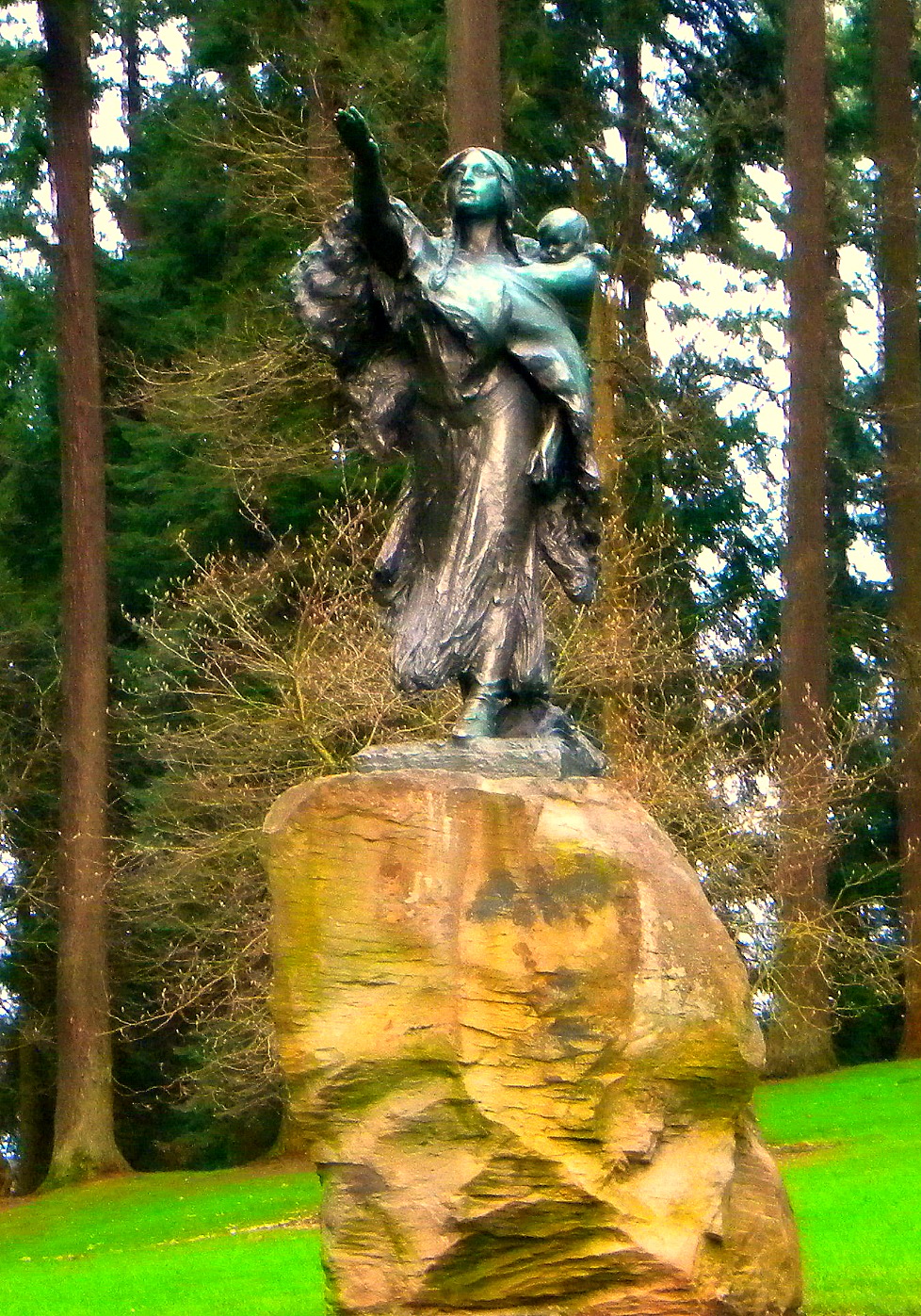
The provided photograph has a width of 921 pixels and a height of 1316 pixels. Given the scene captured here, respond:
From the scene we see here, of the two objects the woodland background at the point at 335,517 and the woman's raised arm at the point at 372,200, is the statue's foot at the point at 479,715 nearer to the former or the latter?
the woman's raised arm at the point at 372,200

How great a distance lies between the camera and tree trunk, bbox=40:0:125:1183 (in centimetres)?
2166

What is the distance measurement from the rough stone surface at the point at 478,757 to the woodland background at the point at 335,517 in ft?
27.0

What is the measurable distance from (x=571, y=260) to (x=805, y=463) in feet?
45.6

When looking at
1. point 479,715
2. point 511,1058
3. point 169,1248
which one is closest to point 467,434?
point 479,715

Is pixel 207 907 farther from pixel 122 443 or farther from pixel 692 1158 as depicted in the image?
pixel 692 1158

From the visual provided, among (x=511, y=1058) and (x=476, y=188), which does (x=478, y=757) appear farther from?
(x=476, y=188)

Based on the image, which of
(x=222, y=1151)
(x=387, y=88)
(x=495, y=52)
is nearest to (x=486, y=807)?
(x=495, y=52)

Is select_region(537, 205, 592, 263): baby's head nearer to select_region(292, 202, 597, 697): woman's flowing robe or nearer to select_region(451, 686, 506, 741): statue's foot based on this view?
select_region(292, 202, 597, 697): woman's flowing robe

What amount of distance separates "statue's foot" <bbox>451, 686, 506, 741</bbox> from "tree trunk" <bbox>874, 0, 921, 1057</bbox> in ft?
54.3

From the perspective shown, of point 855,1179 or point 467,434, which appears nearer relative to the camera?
point 467,434

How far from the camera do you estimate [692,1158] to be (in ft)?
23.3

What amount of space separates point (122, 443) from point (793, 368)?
872 centimetres

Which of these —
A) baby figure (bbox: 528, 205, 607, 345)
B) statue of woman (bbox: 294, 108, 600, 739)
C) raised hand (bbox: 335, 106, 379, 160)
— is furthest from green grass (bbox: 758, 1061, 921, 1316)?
raised hand (bbox: 335, 106, 379, 160)

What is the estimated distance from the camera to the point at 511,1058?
700 cm
